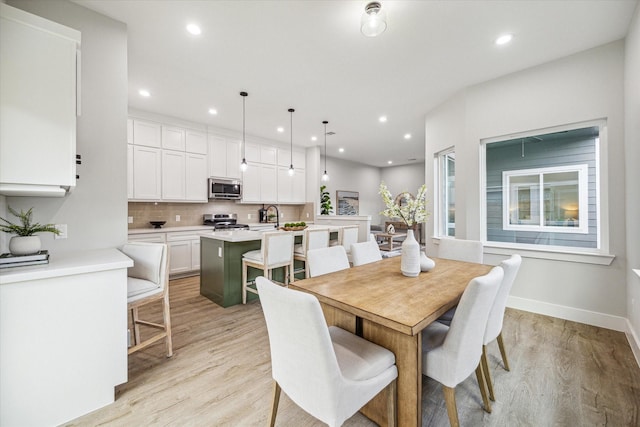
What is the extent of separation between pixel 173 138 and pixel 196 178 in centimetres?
79

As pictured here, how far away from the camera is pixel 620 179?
100 inches

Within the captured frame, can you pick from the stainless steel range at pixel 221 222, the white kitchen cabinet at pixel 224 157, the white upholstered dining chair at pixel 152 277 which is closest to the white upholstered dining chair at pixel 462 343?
the white upholstered dining chair at pixel 152 277

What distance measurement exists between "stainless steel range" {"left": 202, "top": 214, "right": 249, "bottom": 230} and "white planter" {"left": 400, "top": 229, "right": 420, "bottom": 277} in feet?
13.3

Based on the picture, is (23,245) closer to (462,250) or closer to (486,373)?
(486,373)

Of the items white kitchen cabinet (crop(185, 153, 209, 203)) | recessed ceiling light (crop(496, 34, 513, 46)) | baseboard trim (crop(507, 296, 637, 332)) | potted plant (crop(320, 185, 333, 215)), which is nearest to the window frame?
baseboard trim (crop(507, 296, 637, 332))

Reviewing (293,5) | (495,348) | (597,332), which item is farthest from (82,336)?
(597,332)

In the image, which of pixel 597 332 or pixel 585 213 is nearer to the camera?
pixel 597 332

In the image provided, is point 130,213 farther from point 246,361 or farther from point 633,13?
point 633,13

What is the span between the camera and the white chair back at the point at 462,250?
2.63 m

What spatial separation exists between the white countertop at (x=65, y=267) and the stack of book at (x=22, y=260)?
29 millimetres

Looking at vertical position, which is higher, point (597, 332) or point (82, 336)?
point (82, 336)

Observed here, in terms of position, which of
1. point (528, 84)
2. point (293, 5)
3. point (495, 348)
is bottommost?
point (495, 348)

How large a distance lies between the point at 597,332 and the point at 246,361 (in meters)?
3.40

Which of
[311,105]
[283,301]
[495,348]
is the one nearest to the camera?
[283,301]
